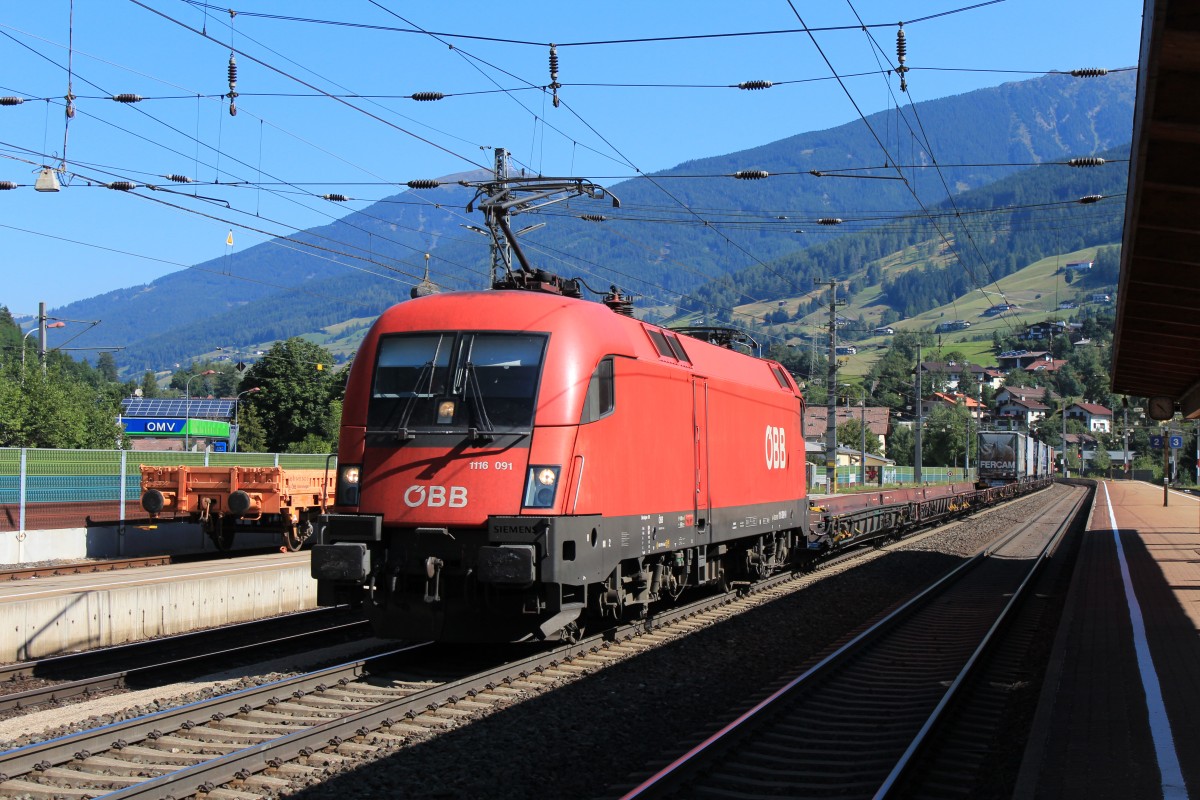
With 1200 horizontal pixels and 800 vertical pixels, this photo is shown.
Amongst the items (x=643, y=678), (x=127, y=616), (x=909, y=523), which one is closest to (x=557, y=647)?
(x=643, y=678)

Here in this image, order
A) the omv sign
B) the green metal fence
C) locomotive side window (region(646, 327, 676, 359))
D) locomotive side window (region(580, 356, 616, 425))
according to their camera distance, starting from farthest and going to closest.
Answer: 1. the omv sign
2. the green metal fence
3. locomotive side window (region(646, 327, 676, 359))
4. locomotive side window (region(580, 356, 616, 425))

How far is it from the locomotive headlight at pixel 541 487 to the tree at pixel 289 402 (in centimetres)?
5687

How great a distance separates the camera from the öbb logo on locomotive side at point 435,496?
10492mm

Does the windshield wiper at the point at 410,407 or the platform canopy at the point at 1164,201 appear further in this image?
the windshield wiper at the point at 410,407

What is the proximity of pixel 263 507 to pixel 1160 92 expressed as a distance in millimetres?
18964

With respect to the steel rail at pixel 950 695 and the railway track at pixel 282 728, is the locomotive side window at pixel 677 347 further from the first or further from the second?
the steel rail at pixel 950 695

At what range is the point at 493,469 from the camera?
1051 centimetres

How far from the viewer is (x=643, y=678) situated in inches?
426

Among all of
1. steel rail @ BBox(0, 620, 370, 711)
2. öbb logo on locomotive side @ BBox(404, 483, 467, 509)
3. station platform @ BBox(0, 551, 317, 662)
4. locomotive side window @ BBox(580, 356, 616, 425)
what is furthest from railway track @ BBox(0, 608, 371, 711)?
locomotive side window @ BBox(580, 356, 616, 425)

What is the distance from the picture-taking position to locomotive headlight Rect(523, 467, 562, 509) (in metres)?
10.4

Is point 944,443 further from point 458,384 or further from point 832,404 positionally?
point 458,384

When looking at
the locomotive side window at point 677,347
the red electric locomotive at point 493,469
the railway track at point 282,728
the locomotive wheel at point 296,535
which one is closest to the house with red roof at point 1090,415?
the locomotive wheel at point 296,535

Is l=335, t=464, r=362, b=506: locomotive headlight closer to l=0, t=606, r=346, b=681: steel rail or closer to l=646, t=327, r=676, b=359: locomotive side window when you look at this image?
l=0, t=606, r=346, b=681: steel rail

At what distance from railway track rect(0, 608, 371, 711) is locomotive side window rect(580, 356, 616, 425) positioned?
476cm
